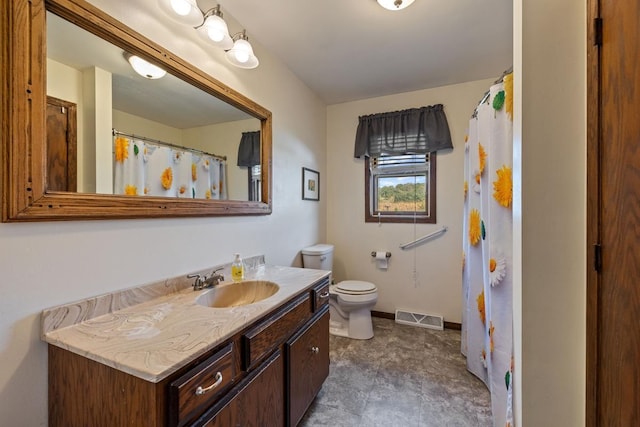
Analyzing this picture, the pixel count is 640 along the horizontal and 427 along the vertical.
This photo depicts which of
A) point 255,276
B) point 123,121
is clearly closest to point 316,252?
point 255,276

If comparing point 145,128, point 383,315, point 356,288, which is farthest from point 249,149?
point 383,315

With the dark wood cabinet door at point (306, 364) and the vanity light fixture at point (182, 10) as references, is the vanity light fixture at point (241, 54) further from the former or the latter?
the dark wood cabinet door at point (306, 364)

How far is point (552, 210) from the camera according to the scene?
871 mm

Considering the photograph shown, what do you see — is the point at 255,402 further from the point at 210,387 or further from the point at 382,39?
the point at 382,39

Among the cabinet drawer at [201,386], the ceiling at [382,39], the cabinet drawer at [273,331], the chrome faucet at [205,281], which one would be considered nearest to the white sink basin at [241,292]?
the chrome faucet at [205,281]

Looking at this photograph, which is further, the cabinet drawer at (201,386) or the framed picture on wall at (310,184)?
the framed picture on wall at (310,184)

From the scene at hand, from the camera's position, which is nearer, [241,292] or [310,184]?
[241,292]

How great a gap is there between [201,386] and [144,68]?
4.29ft

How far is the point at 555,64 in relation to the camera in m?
0.86

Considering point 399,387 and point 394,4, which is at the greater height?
point 394,4

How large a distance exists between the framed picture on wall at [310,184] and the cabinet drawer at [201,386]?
1.77 metres

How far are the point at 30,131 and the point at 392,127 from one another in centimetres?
263

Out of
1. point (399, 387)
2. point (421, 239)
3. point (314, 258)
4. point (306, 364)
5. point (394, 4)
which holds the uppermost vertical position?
point (394, 4)

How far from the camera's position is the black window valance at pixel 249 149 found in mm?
1777
